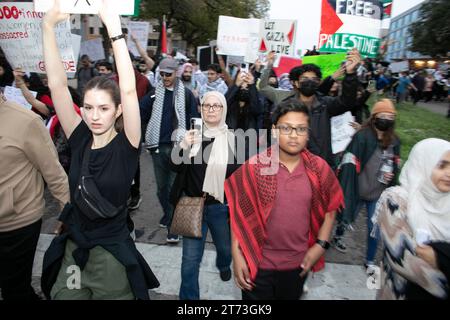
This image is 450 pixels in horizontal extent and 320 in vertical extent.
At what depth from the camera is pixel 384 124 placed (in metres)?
3.73

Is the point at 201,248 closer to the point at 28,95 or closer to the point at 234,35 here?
the point at 28,95

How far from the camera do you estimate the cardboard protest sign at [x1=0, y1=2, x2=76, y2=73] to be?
13.9 ft

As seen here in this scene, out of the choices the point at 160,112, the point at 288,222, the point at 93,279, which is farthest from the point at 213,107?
the point at 93,279

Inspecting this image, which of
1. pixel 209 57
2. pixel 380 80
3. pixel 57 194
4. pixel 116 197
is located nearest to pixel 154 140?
pixel 57 194

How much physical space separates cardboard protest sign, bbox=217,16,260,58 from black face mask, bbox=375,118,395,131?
12.2 ft

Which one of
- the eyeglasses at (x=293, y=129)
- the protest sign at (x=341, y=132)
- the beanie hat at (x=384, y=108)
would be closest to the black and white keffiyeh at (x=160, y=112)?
the protest sign at (x=341, y=132)

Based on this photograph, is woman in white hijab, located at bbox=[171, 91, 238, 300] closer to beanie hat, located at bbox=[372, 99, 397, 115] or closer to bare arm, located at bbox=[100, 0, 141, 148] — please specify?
bare arm, located at bbox=[100, 0, 141, 148]

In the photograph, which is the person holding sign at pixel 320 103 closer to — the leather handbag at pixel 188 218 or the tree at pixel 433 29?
the leather handbag at pixel 188 218

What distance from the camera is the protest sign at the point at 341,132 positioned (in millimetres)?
4419

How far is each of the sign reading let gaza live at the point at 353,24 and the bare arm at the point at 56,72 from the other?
11.6 ft

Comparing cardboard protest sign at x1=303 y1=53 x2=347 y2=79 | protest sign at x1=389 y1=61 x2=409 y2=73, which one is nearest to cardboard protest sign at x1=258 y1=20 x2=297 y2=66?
cardboard protest sign at x1=303 y1=53 x2=347 y2=79

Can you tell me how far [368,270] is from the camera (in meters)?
3.85

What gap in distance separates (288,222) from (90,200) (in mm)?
1181

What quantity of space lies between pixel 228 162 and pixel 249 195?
94cm
